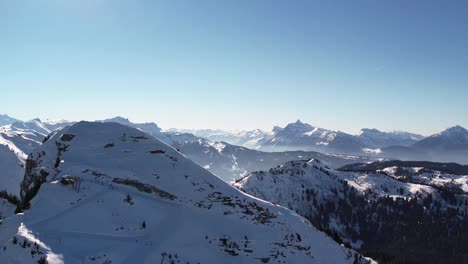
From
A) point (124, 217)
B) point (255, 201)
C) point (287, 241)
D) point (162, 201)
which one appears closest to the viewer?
point (124, 217)

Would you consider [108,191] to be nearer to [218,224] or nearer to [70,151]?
[218,224]

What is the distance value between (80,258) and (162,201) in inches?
750

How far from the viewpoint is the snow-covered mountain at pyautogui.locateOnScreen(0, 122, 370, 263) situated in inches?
1247

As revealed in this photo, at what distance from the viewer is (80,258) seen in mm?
28875

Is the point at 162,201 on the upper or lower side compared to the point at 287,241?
upper

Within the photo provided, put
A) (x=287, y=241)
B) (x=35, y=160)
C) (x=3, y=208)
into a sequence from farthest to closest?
(x=35, y=160) < (x=3, y=208) < (x=287, y=241)

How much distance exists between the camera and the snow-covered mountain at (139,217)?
3167 cm

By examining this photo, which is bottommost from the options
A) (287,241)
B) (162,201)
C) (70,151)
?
(287,241)

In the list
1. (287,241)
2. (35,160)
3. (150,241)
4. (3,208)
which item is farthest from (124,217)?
(35,160)

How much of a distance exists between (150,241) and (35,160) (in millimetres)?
35462

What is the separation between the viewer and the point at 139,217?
40250 mm

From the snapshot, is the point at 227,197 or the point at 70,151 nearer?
the point at 227,197

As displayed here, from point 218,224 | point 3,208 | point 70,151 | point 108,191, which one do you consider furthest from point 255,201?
point 3,208

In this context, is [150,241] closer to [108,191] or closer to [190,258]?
[190,258]
